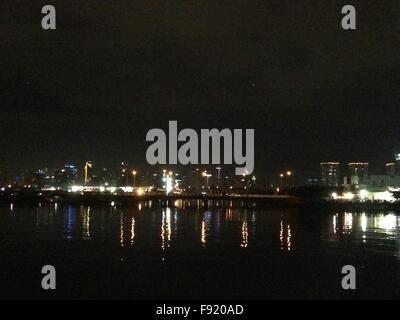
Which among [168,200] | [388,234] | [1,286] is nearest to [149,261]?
[1,286]

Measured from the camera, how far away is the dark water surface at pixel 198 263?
22.0 metres

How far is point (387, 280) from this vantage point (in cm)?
2423

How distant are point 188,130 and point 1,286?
1440 cm

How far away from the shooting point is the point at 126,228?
4888 centimetres

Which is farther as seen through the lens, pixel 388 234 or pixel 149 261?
pixel 388 234

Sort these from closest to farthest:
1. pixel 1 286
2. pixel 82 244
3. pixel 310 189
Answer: pixel 1 286, pixel 82 244, pixel 310 189

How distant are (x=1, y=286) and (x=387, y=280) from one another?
15814 millimetres

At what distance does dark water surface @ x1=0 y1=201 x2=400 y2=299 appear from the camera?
22.0 m

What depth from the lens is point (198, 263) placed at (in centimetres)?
2830
